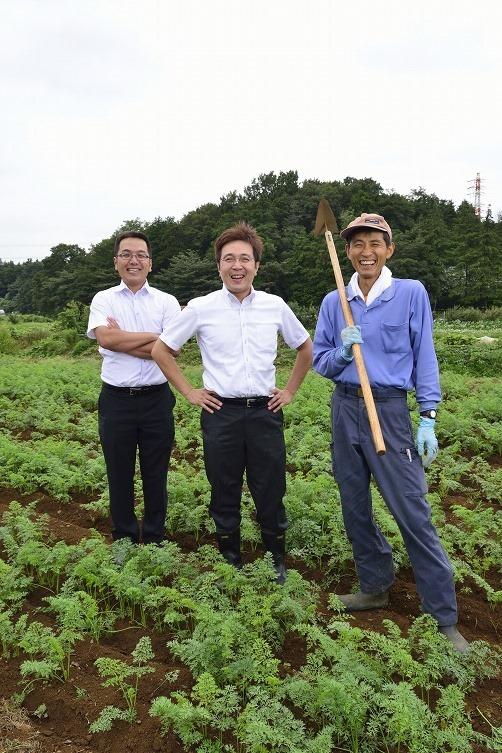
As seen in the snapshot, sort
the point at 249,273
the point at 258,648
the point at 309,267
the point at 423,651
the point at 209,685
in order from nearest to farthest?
1. the point at 209,685
2. the point at 258,648
3. the point at 423,651
4. the point at 249,273
5. the point at 309,267

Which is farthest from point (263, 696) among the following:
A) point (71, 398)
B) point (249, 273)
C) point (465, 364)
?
point (465, 364)

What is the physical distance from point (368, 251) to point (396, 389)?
827 mm

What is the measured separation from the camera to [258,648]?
2.91m

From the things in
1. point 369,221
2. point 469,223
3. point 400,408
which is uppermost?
point 469,223

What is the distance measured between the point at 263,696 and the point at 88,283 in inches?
2291

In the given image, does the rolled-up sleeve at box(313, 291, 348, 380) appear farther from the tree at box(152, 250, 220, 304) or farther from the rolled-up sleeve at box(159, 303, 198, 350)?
the tree at box(152, 250, 220, 304)

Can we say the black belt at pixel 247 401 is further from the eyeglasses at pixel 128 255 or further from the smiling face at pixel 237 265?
the eyeglasses at pixel 128 255

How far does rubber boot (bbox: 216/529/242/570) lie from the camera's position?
398cm

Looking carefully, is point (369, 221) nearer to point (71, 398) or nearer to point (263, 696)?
point (263, 696)

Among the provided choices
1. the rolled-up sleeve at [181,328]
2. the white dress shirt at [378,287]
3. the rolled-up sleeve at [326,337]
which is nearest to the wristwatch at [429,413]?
the rolled-up sleeve at [326,337]

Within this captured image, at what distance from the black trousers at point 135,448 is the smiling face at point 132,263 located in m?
0.79

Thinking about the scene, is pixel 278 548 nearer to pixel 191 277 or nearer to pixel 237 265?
pixel 237 265

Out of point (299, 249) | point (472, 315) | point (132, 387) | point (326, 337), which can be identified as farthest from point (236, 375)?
point (299, 249)

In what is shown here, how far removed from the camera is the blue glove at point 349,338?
3.39 meters
